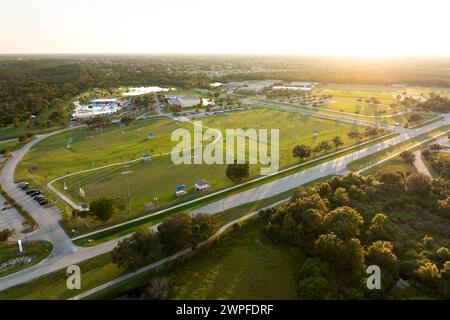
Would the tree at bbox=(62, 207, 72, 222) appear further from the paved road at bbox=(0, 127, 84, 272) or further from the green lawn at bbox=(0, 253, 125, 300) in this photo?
the green lawn at bbox=(0, 253, 125, 300)

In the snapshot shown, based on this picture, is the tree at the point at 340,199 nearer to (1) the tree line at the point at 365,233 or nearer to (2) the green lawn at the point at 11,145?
(1) the tree line at the point at 365,233

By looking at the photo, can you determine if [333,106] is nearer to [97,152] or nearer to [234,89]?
[234,89]

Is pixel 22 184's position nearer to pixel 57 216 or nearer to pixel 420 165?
pixel 57 216

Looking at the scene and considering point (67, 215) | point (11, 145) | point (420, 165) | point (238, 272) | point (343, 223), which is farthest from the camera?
point (11, 145)

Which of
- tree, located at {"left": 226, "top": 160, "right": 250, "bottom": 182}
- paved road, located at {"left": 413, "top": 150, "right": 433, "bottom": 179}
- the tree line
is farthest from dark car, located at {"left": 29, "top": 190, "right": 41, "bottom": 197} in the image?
paved road, located at {"left": 413, "top": 150, "right": 433, "bottom": 179}

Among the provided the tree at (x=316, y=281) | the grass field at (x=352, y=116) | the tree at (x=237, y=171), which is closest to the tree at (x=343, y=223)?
the tree at (x=316, y=281)

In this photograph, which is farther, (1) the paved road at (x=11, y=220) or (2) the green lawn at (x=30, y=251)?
(1) the paved road at (x=11, y=220)

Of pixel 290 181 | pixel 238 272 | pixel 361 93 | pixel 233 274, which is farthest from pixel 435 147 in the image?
pixel 361 93
